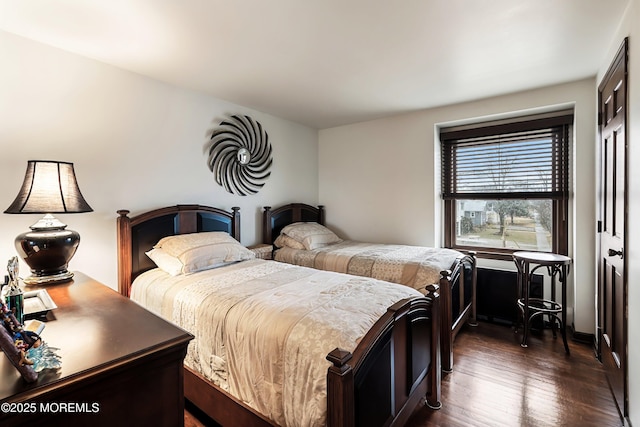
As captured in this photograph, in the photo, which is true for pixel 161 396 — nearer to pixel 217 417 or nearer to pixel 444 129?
pixel 217 417

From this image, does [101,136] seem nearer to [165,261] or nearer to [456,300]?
[165,261]

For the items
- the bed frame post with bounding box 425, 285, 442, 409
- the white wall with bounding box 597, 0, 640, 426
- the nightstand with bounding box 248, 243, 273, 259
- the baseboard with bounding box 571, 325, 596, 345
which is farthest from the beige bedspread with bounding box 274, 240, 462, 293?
the baseboard with bounding box 571, 325, 596, 345

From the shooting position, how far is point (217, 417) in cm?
171

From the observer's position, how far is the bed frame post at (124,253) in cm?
249

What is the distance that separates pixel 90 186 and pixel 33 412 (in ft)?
7.00

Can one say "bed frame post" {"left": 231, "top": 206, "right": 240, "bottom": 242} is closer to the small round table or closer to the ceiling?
the ceiling

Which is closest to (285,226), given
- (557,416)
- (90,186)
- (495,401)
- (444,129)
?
(90,186)

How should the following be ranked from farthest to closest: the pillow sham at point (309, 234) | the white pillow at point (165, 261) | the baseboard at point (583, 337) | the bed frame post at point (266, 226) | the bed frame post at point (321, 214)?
the bed frame post at point (321, 214)
the bed frame post at point (266, 226)
the pillow sham at point (309, 234)
the baseboard at point (583, 337)
the white pillow at point (165, 261)

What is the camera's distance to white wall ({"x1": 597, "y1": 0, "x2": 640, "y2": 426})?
1.59m

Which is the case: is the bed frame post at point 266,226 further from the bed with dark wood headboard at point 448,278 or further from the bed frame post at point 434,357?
the bed frame post at point 434,357

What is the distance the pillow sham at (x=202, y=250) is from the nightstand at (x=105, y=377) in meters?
1.23

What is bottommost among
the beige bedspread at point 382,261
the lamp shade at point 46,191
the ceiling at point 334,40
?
the beige bedspread at point 382,261

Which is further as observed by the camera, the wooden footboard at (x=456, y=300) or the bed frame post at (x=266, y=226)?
the bed frame post at (x=266, y=226)

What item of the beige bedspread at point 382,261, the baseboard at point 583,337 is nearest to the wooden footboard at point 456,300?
the beige bedspread at point 382,261
